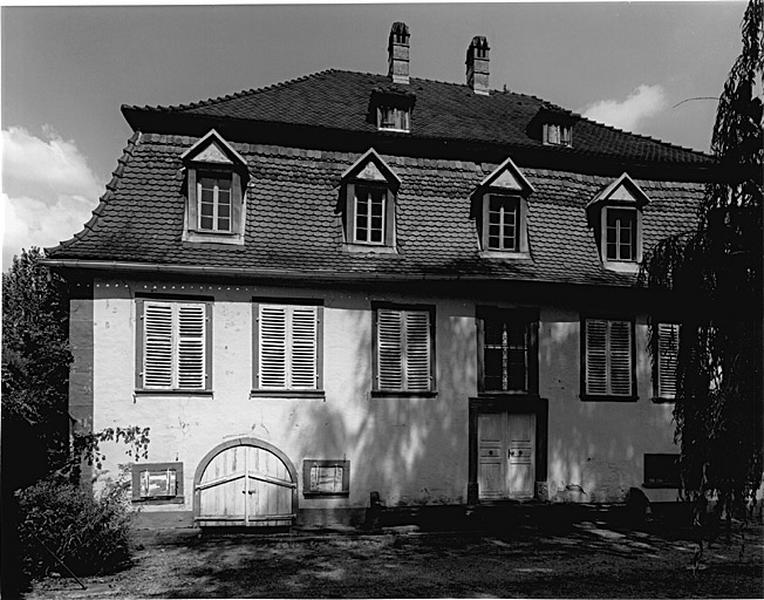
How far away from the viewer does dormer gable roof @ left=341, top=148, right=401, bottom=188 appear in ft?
40.9

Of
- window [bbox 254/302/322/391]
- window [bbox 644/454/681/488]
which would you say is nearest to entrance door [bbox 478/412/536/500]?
window [bbox 644/454/681/488]

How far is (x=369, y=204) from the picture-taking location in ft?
41.6

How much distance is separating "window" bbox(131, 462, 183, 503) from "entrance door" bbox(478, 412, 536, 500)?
4.90m

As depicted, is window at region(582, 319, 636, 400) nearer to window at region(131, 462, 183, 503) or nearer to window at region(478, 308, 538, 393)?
window at region(478, 308, 538, 393)

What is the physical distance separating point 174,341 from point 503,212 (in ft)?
19.5

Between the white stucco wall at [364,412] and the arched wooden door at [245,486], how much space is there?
0.54 ft

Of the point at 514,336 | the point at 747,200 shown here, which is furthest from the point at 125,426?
the point at 747,200

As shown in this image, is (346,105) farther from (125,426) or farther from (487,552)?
(487,552)

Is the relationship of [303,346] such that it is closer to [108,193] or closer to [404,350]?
[404,350]

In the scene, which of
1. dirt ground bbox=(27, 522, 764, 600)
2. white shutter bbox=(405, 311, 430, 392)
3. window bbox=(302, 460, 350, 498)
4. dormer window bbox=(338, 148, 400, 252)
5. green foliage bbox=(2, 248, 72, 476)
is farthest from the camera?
dormer window bbox=(338, 148, 400, 252)

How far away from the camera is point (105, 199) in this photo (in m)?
11.8

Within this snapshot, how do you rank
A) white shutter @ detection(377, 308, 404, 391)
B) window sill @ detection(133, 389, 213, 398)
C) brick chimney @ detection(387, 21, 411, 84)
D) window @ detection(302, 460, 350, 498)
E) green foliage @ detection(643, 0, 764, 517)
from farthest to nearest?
1. brick chimney @ detection(387, 21, 411, 84)
2. white shutter @ detection(377, 308, 404, 391)
3. window @ detection(302, 460, 350, 498)
4. window sill @ detection(133, 389, 213, 398)
5. green foliage @ detection(643, 0, 764, 517)

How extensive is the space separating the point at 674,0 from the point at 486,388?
6.48m

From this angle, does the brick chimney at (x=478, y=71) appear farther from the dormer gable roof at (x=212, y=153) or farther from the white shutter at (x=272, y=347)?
the white shutter at (x=272, y=347)
